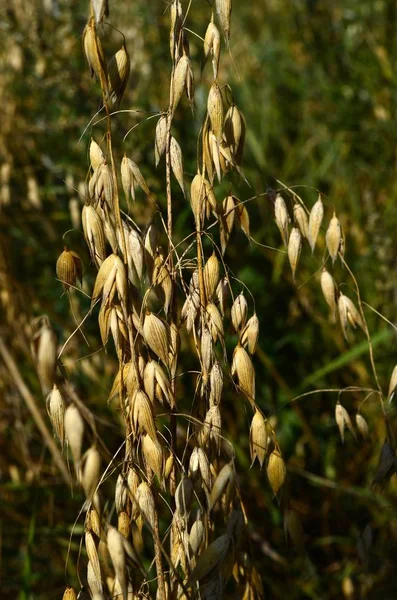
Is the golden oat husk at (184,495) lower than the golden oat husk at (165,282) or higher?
lower

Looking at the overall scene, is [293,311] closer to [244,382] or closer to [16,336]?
[16,336]

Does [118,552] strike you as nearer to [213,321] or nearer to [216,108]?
[213,321]

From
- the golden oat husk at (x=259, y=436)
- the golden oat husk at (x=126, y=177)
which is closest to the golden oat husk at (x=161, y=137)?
the golden oat husk at (x=126, y=177)

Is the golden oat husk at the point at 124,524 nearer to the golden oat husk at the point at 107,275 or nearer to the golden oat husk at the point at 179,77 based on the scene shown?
the golden oat husk at the point at 107,275

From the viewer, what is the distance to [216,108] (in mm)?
928

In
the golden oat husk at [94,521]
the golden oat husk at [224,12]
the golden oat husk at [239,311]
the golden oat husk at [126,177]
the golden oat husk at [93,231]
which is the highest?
the golden oat husk at [224,12]

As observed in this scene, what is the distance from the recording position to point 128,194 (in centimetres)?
96

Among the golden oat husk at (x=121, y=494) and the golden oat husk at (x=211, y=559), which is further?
the golden oat husk at (x=121, y=494)

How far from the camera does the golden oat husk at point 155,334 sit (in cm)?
87

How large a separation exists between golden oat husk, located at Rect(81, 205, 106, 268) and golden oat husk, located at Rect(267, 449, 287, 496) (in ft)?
1.12

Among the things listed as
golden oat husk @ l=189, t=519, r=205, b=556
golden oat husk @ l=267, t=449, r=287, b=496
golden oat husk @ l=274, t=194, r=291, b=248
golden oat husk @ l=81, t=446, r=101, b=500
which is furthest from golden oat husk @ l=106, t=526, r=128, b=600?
golden oat husk @ l=274, t=194, r=291, b=248

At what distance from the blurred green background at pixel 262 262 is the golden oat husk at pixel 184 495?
0.62 m

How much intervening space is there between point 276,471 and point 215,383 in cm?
14

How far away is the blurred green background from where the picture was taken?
1707 millimetres
